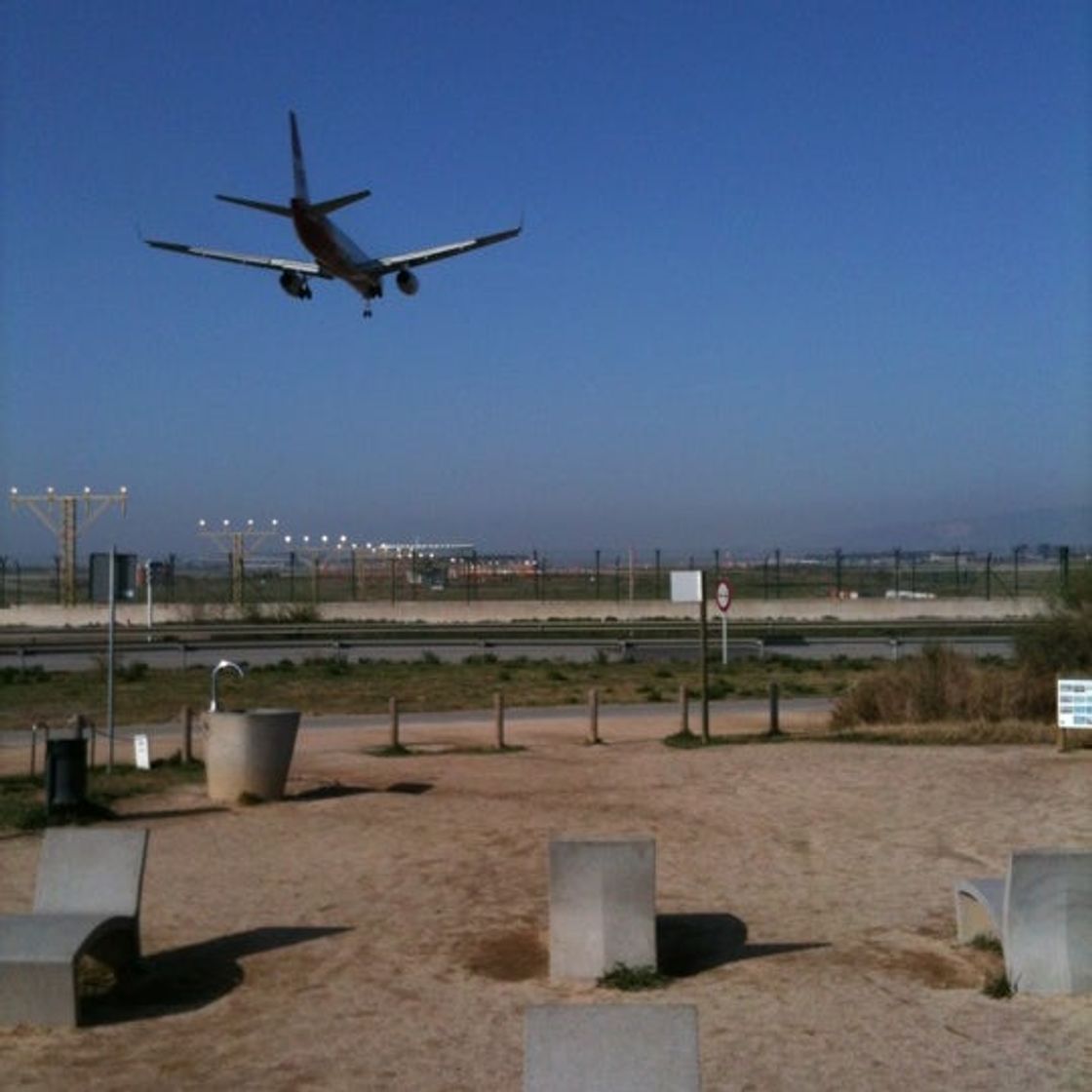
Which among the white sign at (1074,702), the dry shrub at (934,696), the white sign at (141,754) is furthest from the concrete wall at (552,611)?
the white sign at (141,754)

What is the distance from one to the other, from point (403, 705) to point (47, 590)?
58468mm

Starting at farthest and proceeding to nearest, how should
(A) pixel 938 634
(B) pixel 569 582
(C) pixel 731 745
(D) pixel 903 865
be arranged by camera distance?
(B) pixel 569 582
(A) pixel 938 634
(C) pixel 731 745
(D) pixel 903 865

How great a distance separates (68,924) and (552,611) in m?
55.5

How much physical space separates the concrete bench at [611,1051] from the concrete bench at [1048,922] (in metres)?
4.19

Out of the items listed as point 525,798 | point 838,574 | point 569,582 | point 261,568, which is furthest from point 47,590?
point 525,798

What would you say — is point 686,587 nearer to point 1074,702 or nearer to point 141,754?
point 1074,702

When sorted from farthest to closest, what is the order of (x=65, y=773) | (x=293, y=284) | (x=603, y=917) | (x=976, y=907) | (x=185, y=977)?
(x=293, y=284) < (x=65, y=773) < (x=976, y=907) < (x=185, y=977) < (x=603, y=917)

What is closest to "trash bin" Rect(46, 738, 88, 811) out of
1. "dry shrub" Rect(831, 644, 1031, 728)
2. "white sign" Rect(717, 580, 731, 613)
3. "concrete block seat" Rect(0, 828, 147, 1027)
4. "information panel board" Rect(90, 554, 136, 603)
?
"information panel board" Rect(90, 554, 136, 603)

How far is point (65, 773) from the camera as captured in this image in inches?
655

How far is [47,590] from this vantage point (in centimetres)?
8606

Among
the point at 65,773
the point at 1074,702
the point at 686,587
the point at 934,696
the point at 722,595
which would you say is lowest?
the point at 65,773

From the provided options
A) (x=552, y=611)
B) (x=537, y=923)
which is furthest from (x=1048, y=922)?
(x=552, y=611)

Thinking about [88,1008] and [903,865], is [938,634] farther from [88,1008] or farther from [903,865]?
[88,1008]

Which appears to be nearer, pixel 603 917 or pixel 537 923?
pixel 603 917
